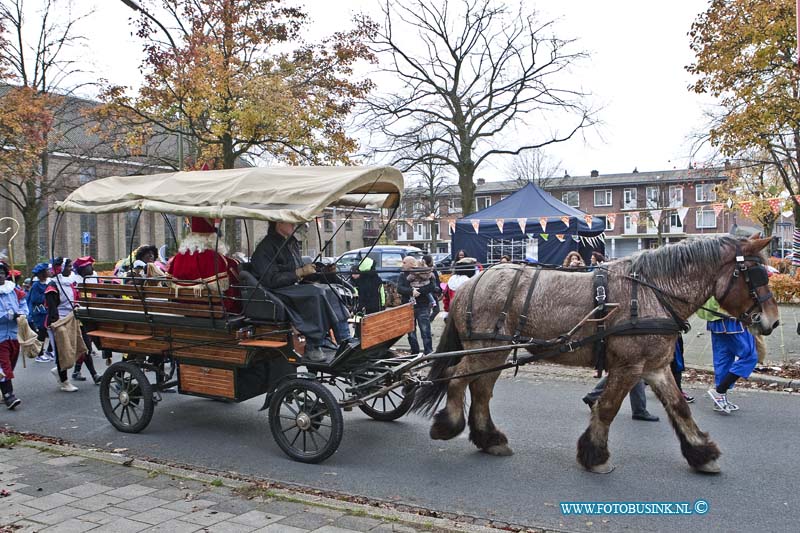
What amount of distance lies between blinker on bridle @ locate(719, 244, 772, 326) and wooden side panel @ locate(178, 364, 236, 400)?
15.1ft

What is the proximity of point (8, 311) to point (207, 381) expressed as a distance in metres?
3.22

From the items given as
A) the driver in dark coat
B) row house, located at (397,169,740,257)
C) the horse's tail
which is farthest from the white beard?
row house, located at (397,169,740,257)

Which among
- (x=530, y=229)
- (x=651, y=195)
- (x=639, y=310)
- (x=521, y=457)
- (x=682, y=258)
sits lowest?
(x=521, y=457)

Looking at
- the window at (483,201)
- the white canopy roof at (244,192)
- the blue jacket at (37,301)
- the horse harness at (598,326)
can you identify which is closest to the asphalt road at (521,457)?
the horse harness at (598,326)

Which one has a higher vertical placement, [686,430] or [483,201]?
[483,201]

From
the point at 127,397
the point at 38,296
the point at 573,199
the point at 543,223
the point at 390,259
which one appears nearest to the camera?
the point at 127,397

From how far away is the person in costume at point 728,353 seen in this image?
6754mm

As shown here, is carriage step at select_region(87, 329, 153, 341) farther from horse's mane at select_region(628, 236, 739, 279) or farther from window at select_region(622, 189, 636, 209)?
window at select_region(622, 189, 636, 209)

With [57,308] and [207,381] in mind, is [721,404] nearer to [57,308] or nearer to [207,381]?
[207,381]

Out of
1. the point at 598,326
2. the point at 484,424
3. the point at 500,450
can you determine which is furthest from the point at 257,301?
the point at 598,326

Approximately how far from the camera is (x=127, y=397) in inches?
267

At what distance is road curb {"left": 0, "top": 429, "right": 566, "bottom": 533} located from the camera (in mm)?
4156

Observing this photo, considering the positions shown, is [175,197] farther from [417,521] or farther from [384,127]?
[384,127]

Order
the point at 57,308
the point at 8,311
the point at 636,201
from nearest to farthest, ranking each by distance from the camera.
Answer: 1. the point at 8,311
2. the point at 57,308
3. the point at 636,201
